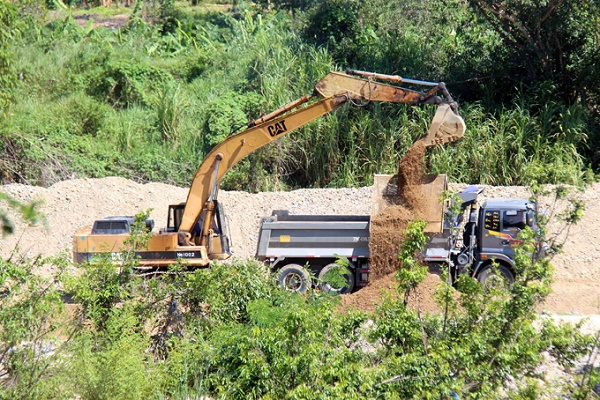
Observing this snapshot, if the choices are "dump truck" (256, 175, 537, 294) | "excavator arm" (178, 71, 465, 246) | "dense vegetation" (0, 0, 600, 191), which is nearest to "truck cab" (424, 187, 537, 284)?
"dump truck" (256, 175, 537, 294)

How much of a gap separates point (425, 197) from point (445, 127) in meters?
1.30

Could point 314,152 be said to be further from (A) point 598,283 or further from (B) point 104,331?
(B) point 104,331

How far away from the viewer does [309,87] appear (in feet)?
74.3

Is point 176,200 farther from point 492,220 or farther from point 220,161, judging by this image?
point 492,220

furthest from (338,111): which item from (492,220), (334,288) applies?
(334,288)

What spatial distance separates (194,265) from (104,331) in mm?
3050

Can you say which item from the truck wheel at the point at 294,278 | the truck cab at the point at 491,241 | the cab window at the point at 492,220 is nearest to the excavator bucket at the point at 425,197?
the truck cab at the point at 491,241

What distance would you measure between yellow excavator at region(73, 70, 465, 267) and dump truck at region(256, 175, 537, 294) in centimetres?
109

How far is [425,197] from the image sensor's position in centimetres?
1315

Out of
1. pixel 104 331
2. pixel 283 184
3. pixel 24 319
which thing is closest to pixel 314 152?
pixel 283 184

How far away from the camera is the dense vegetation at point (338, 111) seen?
20.0m

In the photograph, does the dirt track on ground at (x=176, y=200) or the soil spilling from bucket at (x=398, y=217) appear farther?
the dirt track on ground at (x=176, y=200)

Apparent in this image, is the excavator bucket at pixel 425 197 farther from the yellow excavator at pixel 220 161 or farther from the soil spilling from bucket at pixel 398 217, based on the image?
the yellow excavator at pixel 220 161

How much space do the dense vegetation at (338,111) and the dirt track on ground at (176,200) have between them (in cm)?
170
